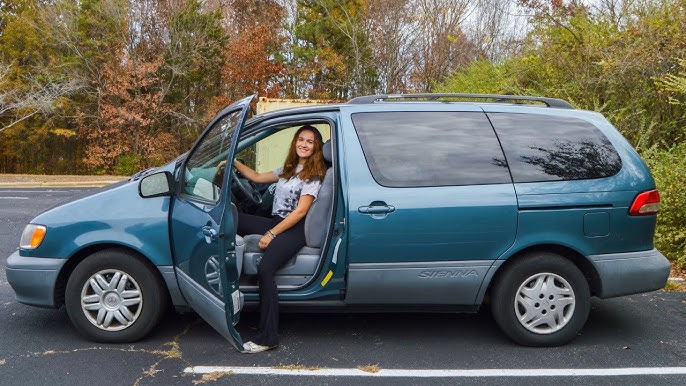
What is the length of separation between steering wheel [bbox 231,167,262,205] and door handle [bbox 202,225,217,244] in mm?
1109

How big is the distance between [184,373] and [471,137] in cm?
253

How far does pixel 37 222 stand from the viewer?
13.4ft

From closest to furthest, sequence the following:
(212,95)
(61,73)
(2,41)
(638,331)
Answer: (638,331), (61,73), (2,41), (212,95)

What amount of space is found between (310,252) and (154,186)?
3.95 feet

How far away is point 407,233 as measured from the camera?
12.9ft

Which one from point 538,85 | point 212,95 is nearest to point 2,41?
point 212,95

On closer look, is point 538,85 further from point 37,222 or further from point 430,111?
point 37,222

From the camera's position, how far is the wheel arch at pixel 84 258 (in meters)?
4.06

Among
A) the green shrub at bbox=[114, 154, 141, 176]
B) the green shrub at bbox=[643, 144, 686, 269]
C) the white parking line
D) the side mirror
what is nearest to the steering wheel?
the side mirror

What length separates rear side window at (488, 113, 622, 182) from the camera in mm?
4113

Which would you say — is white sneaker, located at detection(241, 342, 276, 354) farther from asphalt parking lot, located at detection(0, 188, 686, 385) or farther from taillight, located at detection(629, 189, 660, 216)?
taillight, located at detection(629, 189, 660, 216)

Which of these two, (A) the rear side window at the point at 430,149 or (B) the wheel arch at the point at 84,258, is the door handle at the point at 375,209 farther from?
(B) the wheel arch at the point at 84,258

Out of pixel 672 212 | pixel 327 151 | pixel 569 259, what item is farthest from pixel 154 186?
pixel 672 212

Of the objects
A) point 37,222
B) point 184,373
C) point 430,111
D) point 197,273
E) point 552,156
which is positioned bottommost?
point 184,373
